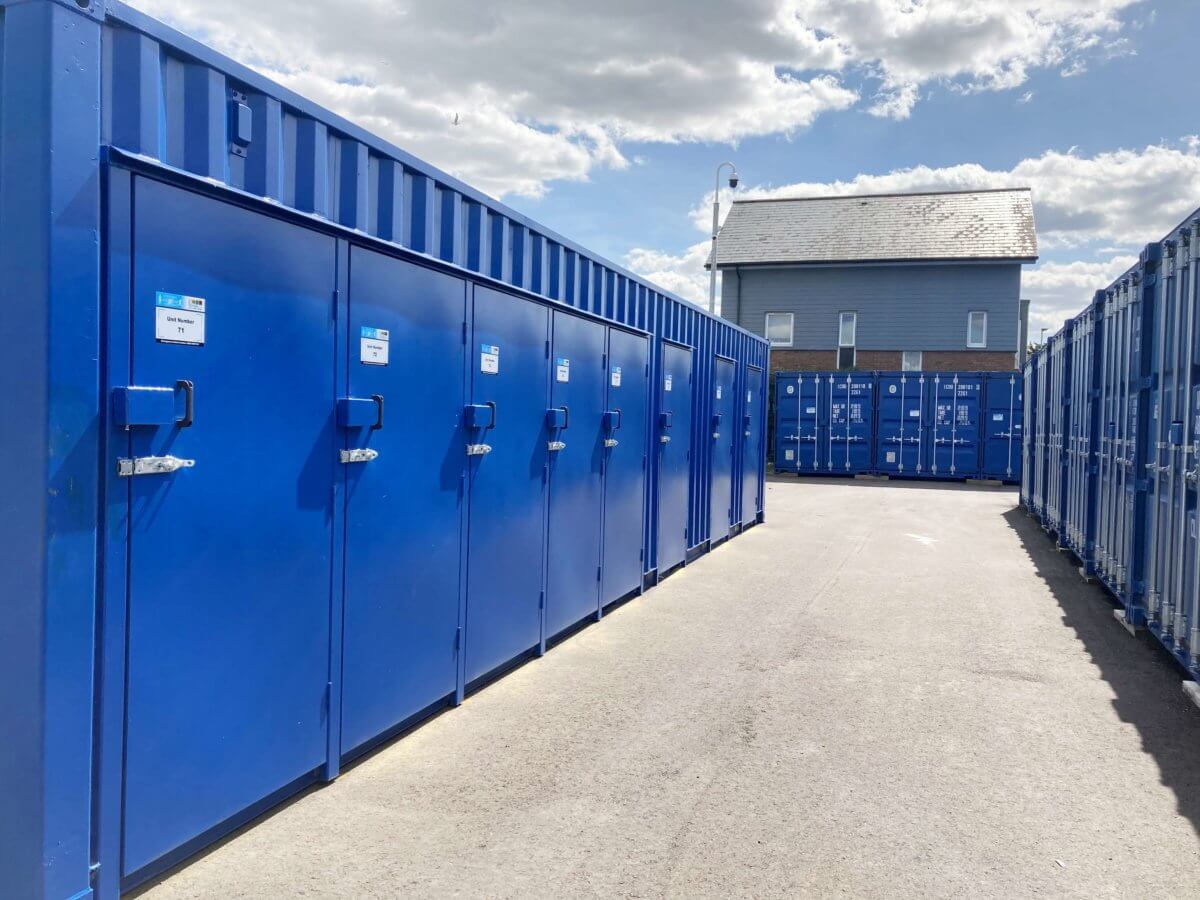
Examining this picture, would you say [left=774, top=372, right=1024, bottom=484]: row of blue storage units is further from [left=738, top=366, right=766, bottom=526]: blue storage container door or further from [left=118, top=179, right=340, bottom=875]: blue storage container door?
[left=118, top=179, right=340, bottom=875]: blue storage container door

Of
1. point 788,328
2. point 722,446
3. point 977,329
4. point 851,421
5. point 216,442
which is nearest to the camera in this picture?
point 216,442

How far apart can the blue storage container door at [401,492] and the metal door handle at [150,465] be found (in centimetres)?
98

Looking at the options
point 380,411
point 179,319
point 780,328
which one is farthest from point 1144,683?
point 780,328

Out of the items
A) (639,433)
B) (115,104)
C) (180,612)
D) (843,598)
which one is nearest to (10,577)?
(180,612)

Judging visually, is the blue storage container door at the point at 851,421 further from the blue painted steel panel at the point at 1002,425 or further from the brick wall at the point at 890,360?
the brick wall at the point at 890,360

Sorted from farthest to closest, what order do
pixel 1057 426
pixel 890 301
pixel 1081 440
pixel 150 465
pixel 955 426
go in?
pixel 890 301 → pixel 955 426 → pixel 1057 426 → pixel 1081 440 → pixel 150 465

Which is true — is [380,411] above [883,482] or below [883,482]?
above

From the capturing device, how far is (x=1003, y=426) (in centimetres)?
2381

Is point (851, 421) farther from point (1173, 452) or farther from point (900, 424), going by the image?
point (1173, 452)

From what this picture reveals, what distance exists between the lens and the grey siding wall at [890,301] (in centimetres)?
3006

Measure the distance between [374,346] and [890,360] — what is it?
28690mm

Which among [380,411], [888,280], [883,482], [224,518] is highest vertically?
[888,280]

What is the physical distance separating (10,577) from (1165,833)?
15.5ft

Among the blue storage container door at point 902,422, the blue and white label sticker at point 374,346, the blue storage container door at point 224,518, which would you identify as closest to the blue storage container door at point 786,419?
the blue storage container door at point 902,422
